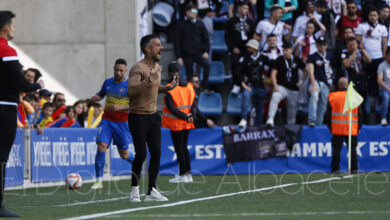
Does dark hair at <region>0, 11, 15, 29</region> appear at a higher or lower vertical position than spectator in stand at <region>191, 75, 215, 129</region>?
higher

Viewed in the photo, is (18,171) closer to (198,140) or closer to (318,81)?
(198,140)

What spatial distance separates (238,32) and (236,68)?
1.13 m

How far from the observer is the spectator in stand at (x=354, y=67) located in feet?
60.7

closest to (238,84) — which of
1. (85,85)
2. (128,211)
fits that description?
(85,85)

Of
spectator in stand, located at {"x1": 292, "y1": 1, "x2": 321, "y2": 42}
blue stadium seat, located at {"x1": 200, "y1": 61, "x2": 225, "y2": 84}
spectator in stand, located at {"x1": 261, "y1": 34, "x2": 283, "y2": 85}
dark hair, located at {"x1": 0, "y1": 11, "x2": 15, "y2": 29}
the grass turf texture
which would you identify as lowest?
the grass turf texture

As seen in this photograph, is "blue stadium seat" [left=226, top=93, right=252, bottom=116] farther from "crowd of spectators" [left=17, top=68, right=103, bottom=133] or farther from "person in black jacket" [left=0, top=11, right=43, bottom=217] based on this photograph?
"person in black jacket" [left=0, top=11, right=43, bottom=217]

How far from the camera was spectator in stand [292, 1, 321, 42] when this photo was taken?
20.0 metres

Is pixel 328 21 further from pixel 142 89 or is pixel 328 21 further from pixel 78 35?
pixel 142 89

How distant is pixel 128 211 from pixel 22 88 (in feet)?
5.43

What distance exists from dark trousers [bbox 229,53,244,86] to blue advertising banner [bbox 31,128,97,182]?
3853 millimetres

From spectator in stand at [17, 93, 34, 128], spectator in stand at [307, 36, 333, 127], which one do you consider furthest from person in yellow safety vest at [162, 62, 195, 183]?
spectator in stand at [307, 36, 333, 127]

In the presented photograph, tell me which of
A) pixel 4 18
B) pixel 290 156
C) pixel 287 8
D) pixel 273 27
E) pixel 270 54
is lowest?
pixel 290 156

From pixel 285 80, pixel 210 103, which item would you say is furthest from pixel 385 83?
pixel 210 103

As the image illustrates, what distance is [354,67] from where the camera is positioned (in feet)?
61.6
